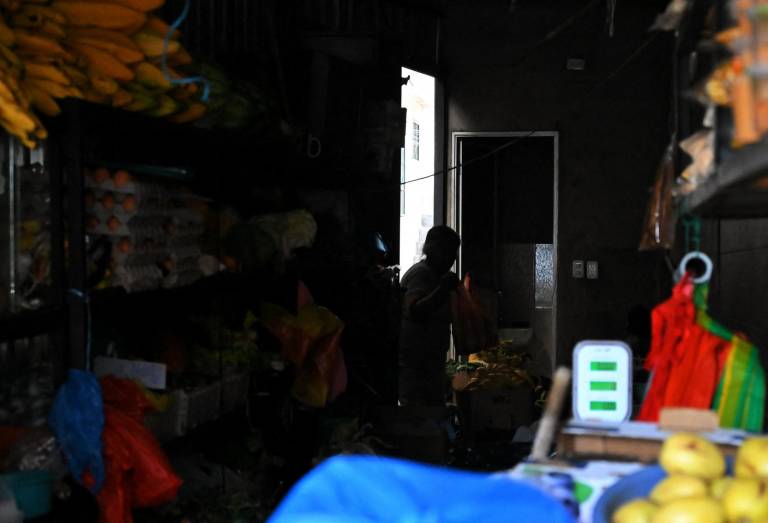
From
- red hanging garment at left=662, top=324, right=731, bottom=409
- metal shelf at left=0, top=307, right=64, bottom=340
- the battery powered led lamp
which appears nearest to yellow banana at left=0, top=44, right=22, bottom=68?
metal shelf at left=0, top=307, right=64, bottom=340

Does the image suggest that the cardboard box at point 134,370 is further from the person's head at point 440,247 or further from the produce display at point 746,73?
the person's head at point 440,247

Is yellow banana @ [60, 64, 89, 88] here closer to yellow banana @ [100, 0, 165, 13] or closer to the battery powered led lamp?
yellow banana @ [100, 0, 165, 13]

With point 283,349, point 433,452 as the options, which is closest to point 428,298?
point 433,452

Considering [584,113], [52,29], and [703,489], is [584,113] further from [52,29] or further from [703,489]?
[703,489]

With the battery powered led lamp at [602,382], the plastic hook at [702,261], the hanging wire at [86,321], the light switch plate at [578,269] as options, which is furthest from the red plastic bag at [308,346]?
the light switch plate at [578,269]

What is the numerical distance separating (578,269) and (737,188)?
7795 millimetres

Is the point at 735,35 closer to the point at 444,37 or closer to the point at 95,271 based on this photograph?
the point at 95,271

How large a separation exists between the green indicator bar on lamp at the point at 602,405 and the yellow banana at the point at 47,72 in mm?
2048

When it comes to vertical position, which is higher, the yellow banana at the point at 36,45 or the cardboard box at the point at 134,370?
the yellow banana at the point at 36,45

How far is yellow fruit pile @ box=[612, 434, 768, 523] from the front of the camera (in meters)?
1.67

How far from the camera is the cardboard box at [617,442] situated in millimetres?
2145

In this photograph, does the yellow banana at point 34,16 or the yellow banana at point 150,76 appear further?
the yellow banana at point 150,76

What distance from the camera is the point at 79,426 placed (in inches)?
133

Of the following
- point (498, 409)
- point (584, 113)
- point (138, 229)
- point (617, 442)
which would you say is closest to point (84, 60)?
point (138, 229)
